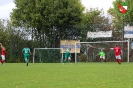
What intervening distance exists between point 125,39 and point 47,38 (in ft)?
32.6

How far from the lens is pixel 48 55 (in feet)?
150

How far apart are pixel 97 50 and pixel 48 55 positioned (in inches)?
250

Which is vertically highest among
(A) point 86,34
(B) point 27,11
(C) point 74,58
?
(B) point 27,11

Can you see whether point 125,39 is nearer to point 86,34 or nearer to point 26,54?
point 86,34

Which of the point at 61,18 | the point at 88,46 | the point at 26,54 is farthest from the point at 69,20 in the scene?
the point at 26,54

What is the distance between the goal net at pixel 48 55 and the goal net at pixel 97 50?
8.18 ft

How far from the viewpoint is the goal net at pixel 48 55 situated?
45562 millimetres

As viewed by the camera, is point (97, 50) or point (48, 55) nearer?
point (97, 50)

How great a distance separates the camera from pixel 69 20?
4603cm
